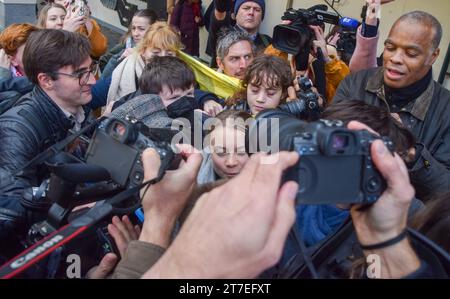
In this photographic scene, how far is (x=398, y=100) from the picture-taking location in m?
2.24

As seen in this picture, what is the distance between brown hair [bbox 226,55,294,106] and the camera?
2.43 m

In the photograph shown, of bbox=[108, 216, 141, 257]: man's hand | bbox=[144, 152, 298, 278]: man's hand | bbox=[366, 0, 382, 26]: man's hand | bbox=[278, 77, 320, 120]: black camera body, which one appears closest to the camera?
bbox=[144, 152, 298, 278]: man's hand

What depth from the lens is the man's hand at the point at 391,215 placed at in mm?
983

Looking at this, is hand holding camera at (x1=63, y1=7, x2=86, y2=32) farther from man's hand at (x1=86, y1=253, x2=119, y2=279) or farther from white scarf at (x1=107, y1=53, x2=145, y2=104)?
man's hand at (x1=86, y1=253, x2=119, y2=279)

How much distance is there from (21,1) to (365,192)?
7908mm

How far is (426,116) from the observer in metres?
2.18

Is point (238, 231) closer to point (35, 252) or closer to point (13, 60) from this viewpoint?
point (35, 252)

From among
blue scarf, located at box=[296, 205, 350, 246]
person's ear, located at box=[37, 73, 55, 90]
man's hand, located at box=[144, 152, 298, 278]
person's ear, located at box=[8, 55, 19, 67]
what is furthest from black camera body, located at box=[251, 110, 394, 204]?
person's ear, located at box=[8, 55, 19, 67]

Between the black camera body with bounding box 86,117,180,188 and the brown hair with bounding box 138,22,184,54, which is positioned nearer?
the black camera body with bounding box 86,117,180,188

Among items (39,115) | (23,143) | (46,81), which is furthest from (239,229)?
(46,81)

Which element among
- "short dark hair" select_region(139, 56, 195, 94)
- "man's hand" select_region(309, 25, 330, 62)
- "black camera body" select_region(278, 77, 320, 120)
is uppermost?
"man's hand" select_region(309, 25, 330, 62)

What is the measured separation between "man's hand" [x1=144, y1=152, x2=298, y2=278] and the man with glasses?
899 mm

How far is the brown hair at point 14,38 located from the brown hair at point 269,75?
49.3 inches
